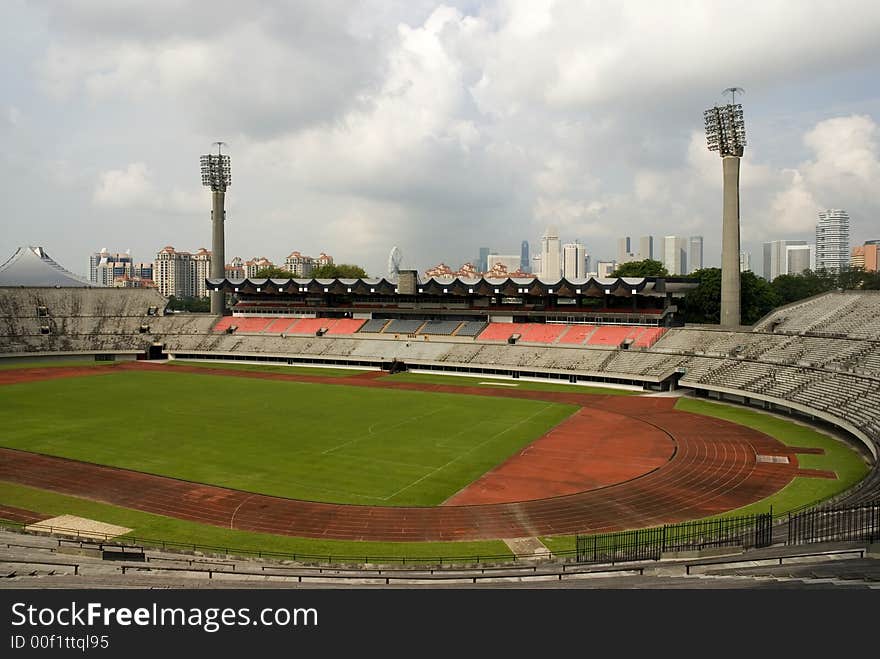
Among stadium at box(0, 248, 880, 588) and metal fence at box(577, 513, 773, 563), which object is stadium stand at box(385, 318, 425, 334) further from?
metal fence at box(577, 513, 773, 563)

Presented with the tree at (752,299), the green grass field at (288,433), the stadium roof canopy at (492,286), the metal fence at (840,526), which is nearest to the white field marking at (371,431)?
the green grass field at (288,433)

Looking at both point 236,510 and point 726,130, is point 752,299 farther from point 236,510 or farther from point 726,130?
point 236,510

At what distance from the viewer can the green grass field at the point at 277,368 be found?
252ft

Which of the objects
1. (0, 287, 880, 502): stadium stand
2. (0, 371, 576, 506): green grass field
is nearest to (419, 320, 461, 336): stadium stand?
(0, 287, 880, 502): stadium stand

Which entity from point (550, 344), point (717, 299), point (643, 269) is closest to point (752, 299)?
point (717, 299)

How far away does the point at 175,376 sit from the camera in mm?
72562

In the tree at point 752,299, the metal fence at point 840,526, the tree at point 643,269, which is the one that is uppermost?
the tree at point 643,269

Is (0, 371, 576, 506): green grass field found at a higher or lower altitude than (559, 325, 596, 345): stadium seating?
lower

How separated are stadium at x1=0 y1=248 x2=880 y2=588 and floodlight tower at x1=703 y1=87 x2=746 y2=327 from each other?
585cm

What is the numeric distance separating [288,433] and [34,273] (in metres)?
98.7

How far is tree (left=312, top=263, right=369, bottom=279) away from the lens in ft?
458

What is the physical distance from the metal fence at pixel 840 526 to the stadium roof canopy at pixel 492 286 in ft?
185

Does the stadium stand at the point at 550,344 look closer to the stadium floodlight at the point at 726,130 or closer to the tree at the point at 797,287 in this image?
the stadium floodlight at the point at 726,130

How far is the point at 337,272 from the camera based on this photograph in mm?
142625
